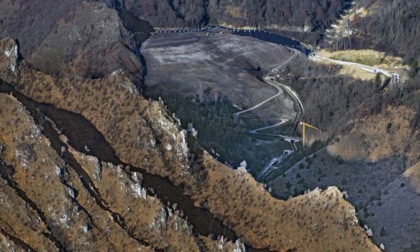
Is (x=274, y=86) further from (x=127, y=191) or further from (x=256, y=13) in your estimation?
(x=127, y=191)

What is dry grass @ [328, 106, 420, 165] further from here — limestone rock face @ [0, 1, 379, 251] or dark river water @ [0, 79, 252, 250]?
dark river water @ [0, 79, 252, 250]

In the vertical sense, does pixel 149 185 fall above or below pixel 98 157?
below

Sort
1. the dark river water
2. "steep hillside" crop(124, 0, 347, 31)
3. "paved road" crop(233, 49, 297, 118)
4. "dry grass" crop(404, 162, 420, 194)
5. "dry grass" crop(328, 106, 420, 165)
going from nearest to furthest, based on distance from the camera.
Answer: the dark river water, "dry grass" crop(404, 162, 420, 194), "dry grass" crop(328, 106, 420, 165), "paved road" crop(233, 49, 297, 118), "steep hillside" crop(124, 0, 347, 31)

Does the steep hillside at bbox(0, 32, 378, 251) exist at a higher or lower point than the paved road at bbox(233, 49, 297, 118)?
higher

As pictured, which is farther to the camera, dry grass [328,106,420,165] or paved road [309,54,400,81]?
paved road [309,54,400,81]

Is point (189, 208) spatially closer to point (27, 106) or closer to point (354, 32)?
point (27, 106)

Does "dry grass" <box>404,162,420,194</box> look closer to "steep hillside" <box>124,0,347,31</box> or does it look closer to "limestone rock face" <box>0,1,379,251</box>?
"limestone rock face" <box>0,1,379,251</box>

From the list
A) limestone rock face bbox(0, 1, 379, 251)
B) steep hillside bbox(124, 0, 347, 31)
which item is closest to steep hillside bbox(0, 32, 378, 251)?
limestone rock face bbox(0, 1, 379, 251)

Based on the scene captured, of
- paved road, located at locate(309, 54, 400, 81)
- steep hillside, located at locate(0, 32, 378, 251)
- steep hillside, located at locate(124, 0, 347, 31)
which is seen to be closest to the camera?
steep hillside, located at locate(0, 32, 378, 251)

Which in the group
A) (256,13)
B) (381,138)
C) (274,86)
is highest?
(256,13)

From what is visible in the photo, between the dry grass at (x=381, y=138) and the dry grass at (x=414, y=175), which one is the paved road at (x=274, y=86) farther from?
the dry grass at (x=414, y=175)

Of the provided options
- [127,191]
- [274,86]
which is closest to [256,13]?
[274,86]
